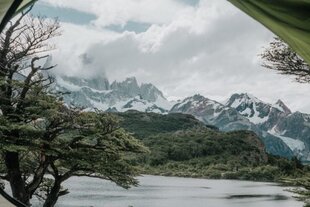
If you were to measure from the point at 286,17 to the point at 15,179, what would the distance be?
11.9m

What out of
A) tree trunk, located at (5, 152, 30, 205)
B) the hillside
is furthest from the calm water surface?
tree trunk, located at (5, 152, 30, 205)

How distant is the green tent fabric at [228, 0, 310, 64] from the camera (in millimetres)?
564

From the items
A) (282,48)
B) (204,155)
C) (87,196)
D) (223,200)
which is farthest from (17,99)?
(204,155)

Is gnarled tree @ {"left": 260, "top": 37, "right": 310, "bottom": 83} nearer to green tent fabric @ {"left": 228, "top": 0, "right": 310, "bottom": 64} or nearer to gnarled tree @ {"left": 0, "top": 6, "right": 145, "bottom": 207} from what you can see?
gnarled tree @ {"left": 0, "top": 6, "right": 145, "bottom": 207}

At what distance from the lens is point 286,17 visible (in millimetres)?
571

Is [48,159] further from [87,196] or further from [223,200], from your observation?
[223,200]

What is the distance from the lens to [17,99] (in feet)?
39.0

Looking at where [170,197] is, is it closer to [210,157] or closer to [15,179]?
[210,157]

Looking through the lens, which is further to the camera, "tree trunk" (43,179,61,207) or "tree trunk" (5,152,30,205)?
"tree trunk" (43,179,61,207)

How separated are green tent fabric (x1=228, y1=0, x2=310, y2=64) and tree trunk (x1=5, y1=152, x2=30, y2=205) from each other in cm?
1128

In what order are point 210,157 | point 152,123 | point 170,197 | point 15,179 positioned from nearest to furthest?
1. point 15,179
2. point 170,197
3. point 210,157
4. point 152,123

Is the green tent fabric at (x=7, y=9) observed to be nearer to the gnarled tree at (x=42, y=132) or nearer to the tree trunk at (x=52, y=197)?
the gnarled tree at (x=42, y=132)

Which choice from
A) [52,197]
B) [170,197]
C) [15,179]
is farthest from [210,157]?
[15,179]

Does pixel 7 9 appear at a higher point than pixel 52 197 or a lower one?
lower
